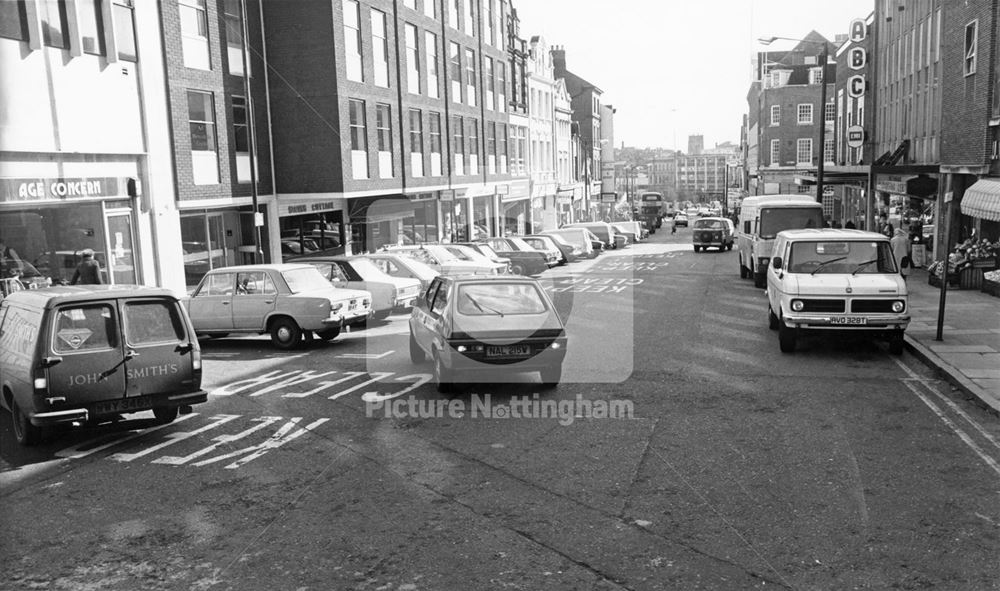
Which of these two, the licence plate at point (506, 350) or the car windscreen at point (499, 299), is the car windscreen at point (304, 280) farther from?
the licence plate at point (506, 350)

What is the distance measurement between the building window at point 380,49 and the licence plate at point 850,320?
887 inches

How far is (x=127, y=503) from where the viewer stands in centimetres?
773

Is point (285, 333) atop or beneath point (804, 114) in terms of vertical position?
beneath

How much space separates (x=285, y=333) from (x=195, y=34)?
491 inches

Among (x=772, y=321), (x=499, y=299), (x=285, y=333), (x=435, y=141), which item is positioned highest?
(x=435, y=141)

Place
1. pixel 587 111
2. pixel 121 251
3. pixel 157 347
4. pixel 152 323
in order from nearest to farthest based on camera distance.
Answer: pixel 157 347, pixel 152 323, pixel 121 251, pixel 587 111

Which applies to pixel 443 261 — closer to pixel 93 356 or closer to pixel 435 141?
pixel 435 141

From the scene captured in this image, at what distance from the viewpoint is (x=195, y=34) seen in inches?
971

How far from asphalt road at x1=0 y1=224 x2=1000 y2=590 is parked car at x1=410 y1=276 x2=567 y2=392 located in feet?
1.43

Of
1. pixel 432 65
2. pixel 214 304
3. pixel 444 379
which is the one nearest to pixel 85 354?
pixel 444 379

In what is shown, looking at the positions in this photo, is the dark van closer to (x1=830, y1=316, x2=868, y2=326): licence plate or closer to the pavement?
(x1=830, y1=316, x2=868, y2=326): licence plate

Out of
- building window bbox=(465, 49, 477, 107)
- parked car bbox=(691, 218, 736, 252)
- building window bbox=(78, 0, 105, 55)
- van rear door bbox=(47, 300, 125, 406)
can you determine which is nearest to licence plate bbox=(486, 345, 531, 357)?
van rear door bbox=(47, 300, 125, 406)

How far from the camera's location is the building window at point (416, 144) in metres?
35.9

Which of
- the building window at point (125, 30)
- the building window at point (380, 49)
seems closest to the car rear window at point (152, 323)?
the building window at point (125, 30)
